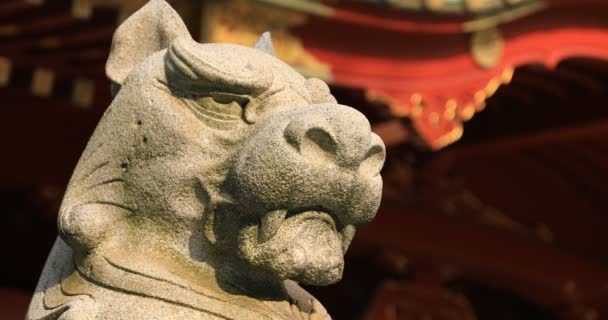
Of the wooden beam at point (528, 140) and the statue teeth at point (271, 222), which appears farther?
the wooden beam at point (528, 140)

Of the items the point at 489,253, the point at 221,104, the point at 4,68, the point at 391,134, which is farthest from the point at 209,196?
the point at 489,253

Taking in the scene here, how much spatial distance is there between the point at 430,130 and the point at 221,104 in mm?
2222

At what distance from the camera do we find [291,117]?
1708 mm

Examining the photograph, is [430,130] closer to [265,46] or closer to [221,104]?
[265,46]

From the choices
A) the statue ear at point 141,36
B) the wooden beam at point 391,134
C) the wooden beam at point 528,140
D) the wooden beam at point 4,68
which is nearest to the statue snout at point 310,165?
the statue ear at point 141,36

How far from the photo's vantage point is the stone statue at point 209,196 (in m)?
1.68

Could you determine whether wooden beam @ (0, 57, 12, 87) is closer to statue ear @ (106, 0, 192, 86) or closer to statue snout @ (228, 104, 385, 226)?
statue ear @ (106, 0, 192, 86)

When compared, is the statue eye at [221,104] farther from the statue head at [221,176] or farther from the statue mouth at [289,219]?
the statue mouth at [289,219]

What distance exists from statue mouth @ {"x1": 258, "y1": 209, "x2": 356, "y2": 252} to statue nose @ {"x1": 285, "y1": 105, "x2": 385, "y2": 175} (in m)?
0.08

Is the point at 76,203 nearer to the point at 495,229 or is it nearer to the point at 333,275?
the point at 333,275

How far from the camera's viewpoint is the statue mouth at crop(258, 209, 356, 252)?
1683 mm

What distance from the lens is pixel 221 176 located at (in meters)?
1.75

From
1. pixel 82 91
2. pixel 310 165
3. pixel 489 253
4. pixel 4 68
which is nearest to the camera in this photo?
pixel 310 165

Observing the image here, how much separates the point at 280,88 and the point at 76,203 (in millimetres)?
356
